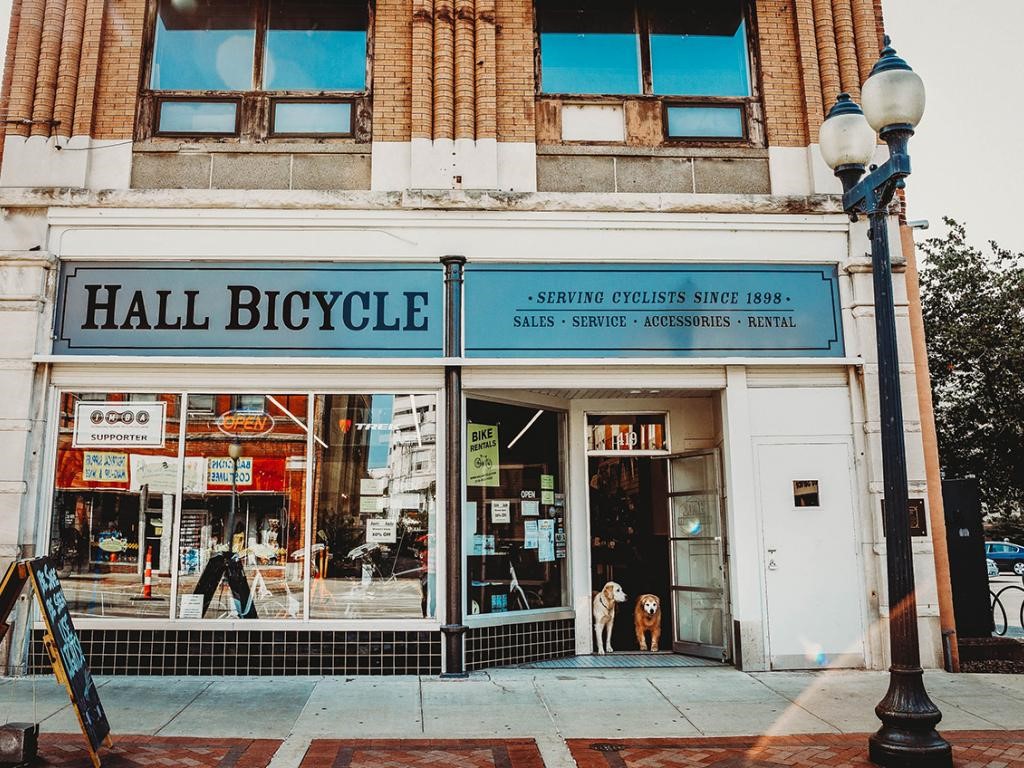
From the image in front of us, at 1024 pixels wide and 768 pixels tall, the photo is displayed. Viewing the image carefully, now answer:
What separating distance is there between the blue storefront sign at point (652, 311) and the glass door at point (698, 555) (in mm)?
1455

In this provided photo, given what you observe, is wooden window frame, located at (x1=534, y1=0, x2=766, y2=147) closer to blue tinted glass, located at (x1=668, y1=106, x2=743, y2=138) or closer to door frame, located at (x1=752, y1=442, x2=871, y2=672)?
blue tinted glass, located at (x1=668, y1=106, x2=743, y2=138)

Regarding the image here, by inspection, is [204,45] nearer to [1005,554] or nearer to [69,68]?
[69,68]

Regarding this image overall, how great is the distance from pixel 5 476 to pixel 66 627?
3.15m

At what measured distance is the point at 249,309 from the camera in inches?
333

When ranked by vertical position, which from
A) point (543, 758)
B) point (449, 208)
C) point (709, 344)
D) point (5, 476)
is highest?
point (449, 208)

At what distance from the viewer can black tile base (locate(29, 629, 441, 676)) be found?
7.95 m

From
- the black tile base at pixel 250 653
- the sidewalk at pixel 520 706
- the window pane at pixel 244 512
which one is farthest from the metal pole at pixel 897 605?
the window pane at pixel 244 512

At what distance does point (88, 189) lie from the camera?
861 cm

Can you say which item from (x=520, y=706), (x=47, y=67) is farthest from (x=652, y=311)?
(x=47, y=67)

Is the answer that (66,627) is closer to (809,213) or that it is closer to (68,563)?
(68,563)

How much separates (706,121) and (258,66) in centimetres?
519

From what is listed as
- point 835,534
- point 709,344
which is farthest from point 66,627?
point 835,534

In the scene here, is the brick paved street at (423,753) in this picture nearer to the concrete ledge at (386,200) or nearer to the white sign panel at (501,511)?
the white sign panel at (501,511)

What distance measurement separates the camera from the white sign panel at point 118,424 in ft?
27.5
